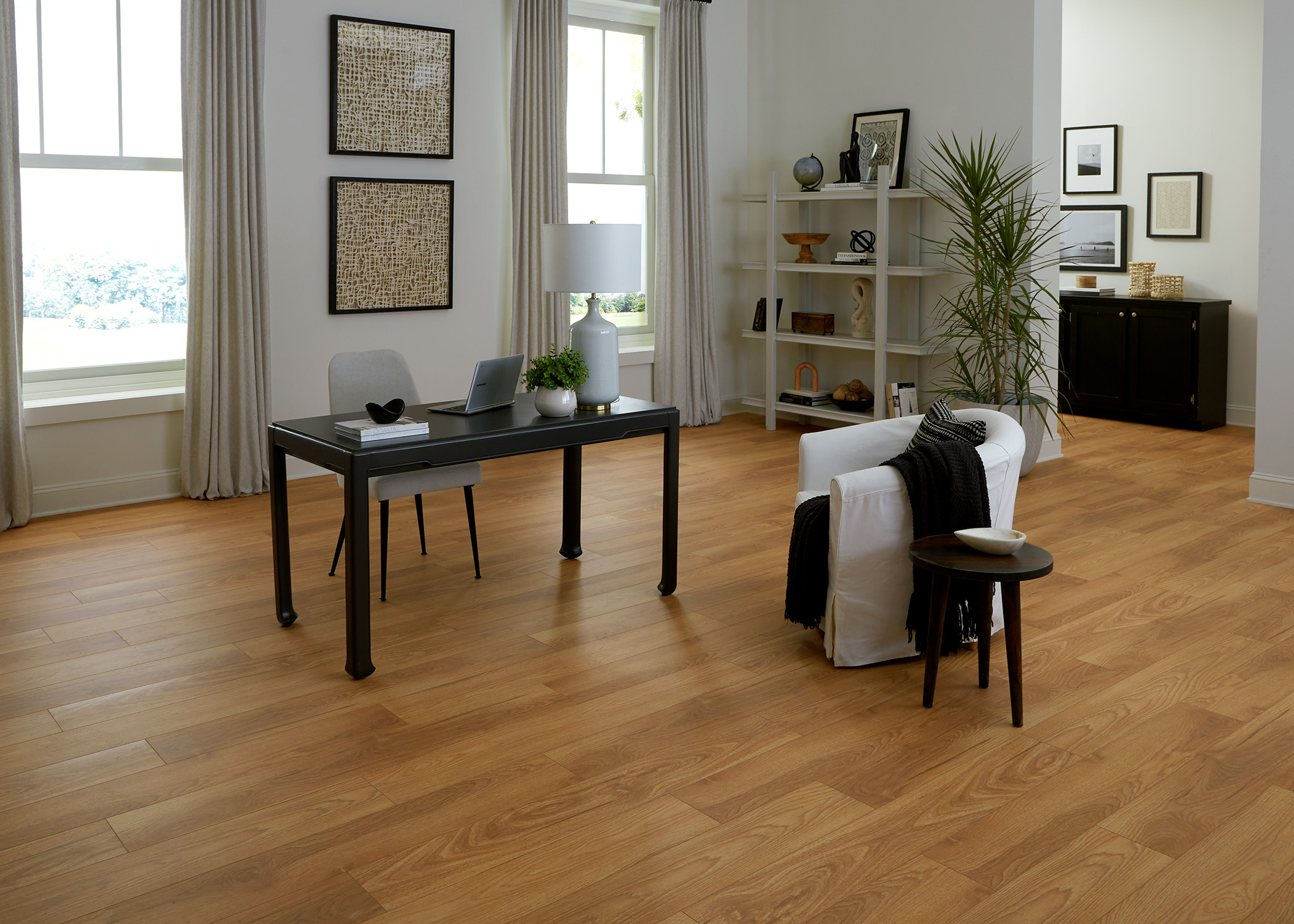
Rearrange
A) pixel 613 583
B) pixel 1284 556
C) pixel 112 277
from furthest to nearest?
pixel 112 277 < pixel 1284 556 < pixel 613 583

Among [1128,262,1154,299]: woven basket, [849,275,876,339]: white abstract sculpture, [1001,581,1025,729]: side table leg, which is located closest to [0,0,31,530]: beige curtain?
[1001,581,1025,729]: side table leg

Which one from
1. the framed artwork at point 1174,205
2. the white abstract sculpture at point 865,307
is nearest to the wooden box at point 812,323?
the white abstract sculpture at point 865,307

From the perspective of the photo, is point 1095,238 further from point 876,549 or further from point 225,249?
point 225,249

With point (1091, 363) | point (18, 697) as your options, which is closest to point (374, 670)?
point (18, 697)

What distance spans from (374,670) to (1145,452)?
4.80 meters

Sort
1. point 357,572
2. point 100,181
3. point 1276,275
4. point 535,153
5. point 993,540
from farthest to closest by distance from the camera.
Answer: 1. point 535,153
2. point 100,181
3. point 1276,275
4. point 357,572
5. point 993,540

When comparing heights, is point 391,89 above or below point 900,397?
above

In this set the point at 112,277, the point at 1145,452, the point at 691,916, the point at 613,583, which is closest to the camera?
the point at 691,916

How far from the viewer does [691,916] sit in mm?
2049

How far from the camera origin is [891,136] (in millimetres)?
6547

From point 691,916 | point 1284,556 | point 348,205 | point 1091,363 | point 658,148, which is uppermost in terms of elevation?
point 658,148

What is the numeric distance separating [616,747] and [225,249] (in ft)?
11.4

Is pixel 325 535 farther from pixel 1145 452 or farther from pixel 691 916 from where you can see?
pixel 1145 452

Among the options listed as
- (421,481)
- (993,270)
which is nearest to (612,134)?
(993,270)
